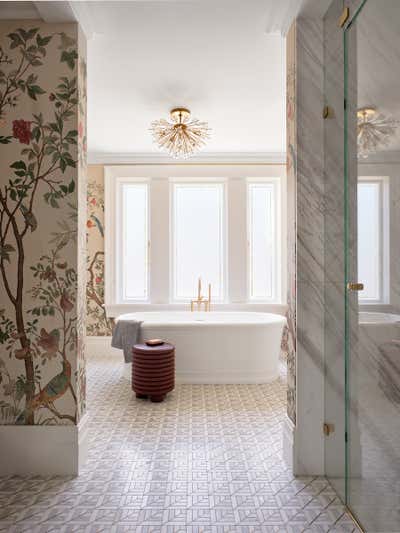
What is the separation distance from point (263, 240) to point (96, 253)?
91.3 inches

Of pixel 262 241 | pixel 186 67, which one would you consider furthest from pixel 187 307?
pixel 186 67

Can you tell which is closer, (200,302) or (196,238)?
(200,302)

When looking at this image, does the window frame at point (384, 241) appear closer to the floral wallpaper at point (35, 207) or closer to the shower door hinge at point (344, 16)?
the shower door hinge at point (344, 16)

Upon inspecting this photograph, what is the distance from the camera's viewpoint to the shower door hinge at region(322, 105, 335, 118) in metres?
2.24

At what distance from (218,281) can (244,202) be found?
1.14m

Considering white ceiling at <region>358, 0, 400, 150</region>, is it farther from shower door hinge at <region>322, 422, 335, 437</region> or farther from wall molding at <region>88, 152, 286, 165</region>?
wall molding at <region>88, 152, 286, 165</region>

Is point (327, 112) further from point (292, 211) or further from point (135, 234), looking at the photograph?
point (135, 234)

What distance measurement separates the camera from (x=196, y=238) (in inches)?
222

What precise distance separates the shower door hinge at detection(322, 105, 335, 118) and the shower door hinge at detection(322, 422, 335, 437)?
1.71 meters

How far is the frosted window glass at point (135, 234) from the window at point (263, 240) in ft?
4.82

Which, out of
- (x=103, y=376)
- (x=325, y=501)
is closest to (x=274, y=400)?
(x=325, y=501)

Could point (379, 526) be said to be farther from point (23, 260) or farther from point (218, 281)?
point (218, 281)

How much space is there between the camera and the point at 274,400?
3.64 m

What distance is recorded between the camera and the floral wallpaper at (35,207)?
7.72ft
